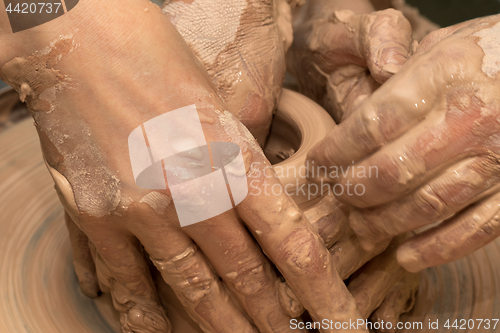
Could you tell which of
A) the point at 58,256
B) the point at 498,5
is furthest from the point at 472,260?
the point at 58,256

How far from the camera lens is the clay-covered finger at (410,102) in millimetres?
720

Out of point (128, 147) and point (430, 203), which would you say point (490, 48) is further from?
point (128, 147)

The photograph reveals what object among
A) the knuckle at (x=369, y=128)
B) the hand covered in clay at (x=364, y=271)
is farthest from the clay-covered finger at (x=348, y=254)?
the knuckle at (x=369, y=128)

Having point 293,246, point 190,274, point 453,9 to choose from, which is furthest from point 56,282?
point 453,9

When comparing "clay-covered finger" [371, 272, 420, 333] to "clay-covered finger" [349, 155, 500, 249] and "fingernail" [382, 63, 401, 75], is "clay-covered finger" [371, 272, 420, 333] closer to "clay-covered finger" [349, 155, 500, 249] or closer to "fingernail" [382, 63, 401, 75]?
"clay-covered finger" [349, 155, 500, 249]

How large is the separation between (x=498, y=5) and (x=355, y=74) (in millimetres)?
765

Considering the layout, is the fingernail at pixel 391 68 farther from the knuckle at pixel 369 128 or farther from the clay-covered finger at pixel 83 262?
the clay-covered finger at pixel 83 262

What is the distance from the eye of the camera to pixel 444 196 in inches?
30.3

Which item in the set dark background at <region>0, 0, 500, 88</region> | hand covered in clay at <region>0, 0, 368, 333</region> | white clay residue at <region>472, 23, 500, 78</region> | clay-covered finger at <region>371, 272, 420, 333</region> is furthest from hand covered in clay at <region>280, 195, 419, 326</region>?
dark background at <region>0, 0, 500, 88</region>

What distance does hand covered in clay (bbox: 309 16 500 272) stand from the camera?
28.1 inches

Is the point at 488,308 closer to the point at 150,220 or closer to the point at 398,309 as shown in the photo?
the point at 398,309

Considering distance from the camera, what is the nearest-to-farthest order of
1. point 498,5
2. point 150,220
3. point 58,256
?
point 150,220, point 58,256, point 498,5

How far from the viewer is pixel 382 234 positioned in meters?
0.93

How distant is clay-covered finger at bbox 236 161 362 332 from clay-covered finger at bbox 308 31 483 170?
0.19 m
